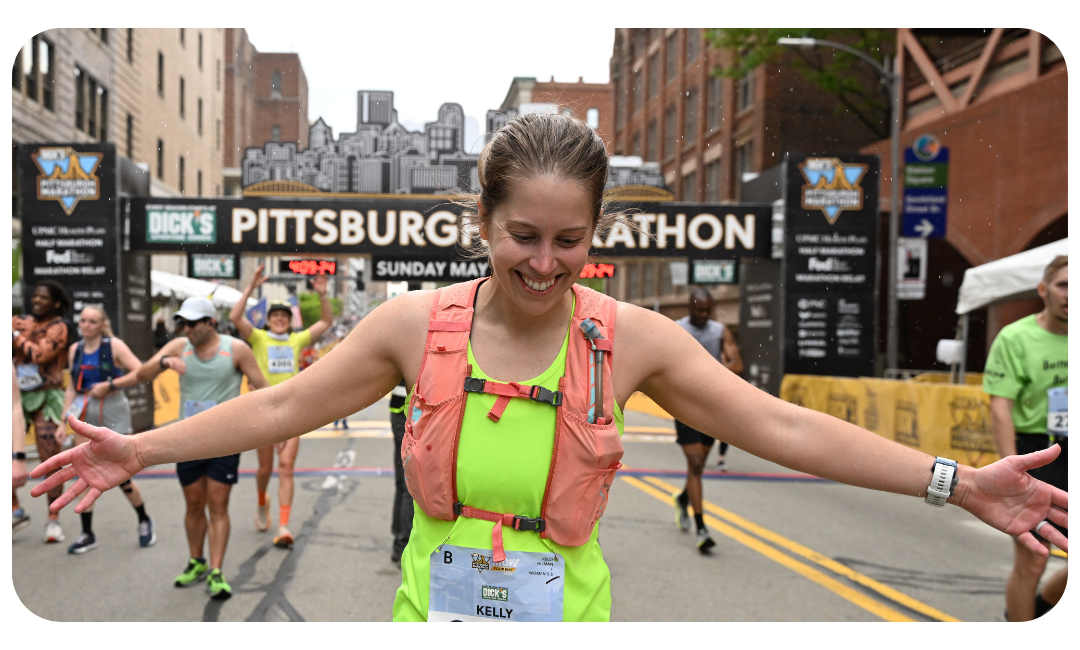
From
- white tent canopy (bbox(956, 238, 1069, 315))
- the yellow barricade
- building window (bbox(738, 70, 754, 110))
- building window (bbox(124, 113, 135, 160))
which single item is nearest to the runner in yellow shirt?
the yellow barricade

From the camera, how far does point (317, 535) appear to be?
6680 millimetres

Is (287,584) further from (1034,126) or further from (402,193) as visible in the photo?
(1034,126)

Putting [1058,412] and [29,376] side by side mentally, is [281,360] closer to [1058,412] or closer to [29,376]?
[29,376]

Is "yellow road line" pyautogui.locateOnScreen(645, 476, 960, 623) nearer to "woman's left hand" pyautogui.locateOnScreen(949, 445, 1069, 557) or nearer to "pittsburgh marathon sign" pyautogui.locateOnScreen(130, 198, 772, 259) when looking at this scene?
"woman's left hand" pyautogui.locateOnScreen(949, 445, 1069, 557)

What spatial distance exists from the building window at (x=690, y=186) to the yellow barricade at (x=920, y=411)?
63.3 feet

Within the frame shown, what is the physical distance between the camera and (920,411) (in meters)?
10.9

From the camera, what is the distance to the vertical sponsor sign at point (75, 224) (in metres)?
13.3

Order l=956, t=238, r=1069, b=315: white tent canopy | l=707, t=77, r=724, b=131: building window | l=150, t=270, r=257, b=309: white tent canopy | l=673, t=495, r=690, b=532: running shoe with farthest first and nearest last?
l=707, t=77, r=724, b=131: building window
l=150, t=270, r=257, b=309: white tent canopy
l=956, t=238, r=1069, b=315: white tent canopy
l=673, t=495, r=690, b=532: running shoe

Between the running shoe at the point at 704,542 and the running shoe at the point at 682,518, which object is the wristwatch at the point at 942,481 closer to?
the running shoe at the point at 704,542

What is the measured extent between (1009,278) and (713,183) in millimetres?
20661

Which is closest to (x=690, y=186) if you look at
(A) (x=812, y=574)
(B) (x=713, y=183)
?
(B) (x=713, y=183)

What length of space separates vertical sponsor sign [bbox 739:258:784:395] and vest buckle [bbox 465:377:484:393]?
514 inches

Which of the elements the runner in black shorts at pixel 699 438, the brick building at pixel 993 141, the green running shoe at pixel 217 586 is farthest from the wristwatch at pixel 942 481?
the brick building at pixel 993 141

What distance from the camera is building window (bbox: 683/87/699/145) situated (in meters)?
31.2
